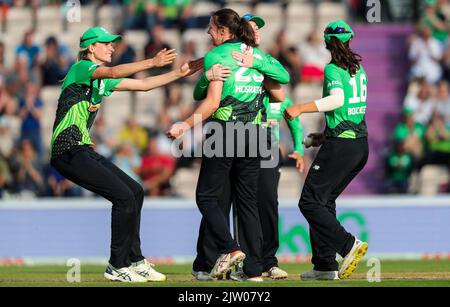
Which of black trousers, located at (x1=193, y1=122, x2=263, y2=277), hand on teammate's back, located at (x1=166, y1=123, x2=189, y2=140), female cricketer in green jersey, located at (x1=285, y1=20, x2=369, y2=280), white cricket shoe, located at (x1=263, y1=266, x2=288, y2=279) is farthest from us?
white cricket shoe, located at (x1=263, y1=266, x2=288, y2=279)

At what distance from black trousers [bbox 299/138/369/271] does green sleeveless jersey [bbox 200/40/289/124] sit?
31.0 inches

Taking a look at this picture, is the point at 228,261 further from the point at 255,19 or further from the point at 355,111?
the point at 255,19

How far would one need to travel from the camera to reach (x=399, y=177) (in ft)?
62.4

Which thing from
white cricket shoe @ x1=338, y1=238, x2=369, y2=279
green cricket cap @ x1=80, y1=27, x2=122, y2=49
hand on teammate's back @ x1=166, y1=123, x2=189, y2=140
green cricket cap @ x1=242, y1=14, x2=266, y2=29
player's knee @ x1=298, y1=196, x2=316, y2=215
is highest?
green cricket cap @ x1=242, y1=14, x2=266, y2=29

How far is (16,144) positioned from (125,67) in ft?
30.3

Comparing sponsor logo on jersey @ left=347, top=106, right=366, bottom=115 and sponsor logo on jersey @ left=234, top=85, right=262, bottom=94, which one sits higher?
sponsor logo on jersey @ left=234, top=85, right=262, bottom=94

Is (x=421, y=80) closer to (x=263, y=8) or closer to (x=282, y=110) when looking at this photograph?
(x=263, y=8)

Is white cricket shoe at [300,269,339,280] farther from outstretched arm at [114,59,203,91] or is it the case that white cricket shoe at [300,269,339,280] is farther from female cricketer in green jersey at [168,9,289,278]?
outstretched arm at [114,59,203,91]

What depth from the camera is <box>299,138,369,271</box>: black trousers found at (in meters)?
11.4

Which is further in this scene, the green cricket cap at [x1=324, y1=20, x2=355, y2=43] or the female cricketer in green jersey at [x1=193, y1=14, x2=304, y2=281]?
the green cricket cap at [x1=324, y1=20, x2=355, y2=43]

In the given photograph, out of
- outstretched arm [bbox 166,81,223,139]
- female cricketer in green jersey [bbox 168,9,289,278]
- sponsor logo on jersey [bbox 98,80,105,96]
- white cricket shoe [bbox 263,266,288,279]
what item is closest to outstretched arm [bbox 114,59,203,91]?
sponsor logo on jersey [bbox 98,80,105,96]

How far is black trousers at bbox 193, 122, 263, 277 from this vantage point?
11.1 m

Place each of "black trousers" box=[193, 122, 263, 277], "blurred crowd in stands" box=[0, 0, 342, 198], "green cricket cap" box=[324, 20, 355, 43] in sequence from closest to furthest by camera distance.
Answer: "black trousers" box=[193, 122, 263, 277]
"green cricket cap" box=[324, 20, 355, 43]
"blurred crowd in stands" box=[0, 0, 342, 198]
